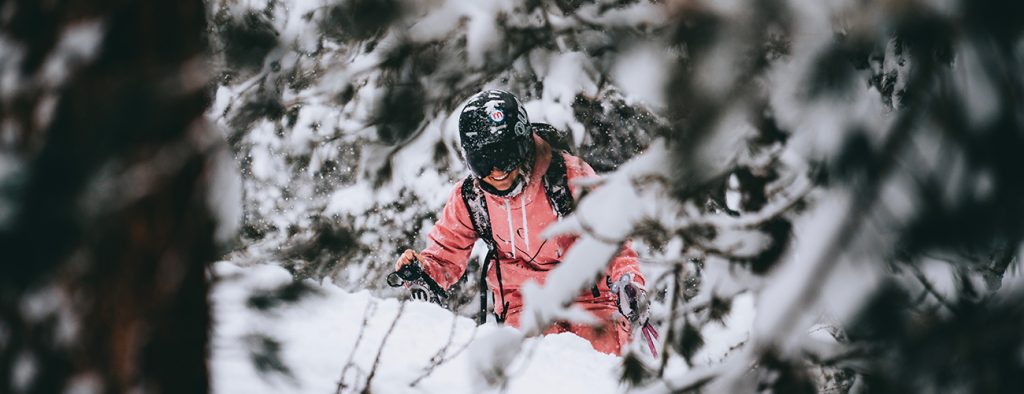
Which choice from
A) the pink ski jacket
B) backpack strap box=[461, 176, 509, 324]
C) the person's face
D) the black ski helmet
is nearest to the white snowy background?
the black ski helmet

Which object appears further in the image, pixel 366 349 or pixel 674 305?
pixel 366 349

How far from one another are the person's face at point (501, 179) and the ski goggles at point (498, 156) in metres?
0.07

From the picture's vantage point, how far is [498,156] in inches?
156

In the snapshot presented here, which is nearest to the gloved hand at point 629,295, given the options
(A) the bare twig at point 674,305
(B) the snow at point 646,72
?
(A) the bare twig at point 674,305

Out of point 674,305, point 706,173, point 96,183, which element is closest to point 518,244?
point 674,305

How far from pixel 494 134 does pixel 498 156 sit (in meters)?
0.14

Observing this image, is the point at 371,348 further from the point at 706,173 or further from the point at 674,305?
the point at 706,173

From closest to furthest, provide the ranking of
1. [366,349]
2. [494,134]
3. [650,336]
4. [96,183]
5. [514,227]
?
1. [96,183]
2. [366,349]
3. [650,336]
4. [494,134]
5. [514,227]

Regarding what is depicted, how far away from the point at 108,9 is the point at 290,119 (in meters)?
4.50

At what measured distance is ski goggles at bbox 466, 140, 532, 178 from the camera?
12.9 ft

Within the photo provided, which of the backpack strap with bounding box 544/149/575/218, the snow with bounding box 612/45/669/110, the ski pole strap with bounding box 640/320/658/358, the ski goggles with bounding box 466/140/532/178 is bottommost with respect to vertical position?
the ski pole strap with bounding box 640/320/658/358

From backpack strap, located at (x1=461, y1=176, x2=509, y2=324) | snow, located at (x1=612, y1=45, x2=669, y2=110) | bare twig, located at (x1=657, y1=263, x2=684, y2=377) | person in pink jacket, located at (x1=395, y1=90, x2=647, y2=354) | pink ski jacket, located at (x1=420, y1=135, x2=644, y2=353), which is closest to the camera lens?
snow, located at (x1=612, y1=45, x2=669, y2=110)

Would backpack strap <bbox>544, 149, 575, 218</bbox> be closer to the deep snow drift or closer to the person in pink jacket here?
the person in pink jacket

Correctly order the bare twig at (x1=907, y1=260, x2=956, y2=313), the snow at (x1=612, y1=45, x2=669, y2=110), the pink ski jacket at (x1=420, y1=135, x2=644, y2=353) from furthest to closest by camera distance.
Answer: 1. the pink ski jacket at (x1=420, y1=135, x2=644, y2=353)
2. the snow at (x1=612, y1=45, x2=669, y2=110)
3. the bare twig at (x1=907, y1=260, x2=956, y2=313)
